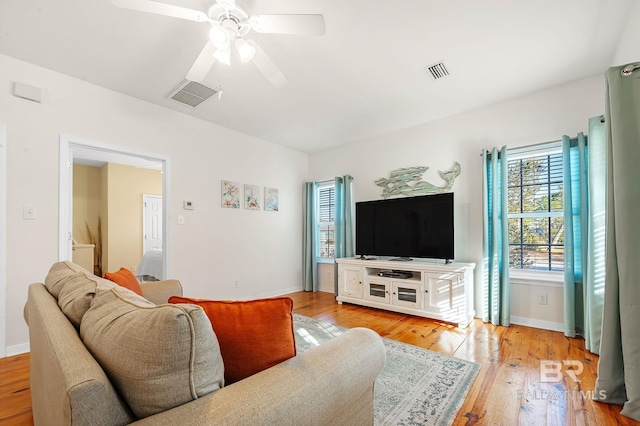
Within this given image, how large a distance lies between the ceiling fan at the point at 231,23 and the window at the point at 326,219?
10.1 ft

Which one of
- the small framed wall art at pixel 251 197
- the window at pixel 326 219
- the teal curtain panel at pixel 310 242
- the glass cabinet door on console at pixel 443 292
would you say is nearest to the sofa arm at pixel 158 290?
the small framed wall art at pixel 251 197

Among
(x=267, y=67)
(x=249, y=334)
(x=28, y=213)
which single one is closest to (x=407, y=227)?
(x=267, y=67)

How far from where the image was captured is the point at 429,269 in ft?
10.6

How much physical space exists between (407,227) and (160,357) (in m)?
3.38

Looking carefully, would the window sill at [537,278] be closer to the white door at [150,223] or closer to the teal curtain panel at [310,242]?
the teal curtain panel at [310,242]

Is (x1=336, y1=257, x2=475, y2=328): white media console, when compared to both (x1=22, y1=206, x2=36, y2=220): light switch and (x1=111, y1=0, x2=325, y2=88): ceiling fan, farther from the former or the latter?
(x1=22, y1=206, x2=36, y2=220): light switch

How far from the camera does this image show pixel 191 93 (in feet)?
9.59

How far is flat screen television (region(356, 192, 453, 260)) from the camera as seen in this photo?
3.35 meters

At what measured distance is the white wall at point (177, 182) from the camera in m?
2.43

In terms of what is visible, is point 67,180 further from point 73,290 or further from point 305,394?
point 305,394

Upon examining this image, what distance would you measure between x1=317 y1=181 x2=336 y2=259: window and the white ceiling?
182 cm

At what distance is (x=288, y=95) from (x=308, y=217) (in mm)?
2312

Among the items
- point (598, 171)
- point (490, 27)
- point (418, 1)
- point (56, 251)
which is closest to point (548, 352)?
point (598, 171)

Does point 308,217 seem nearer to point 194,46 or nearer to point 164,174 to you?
point 164,174
